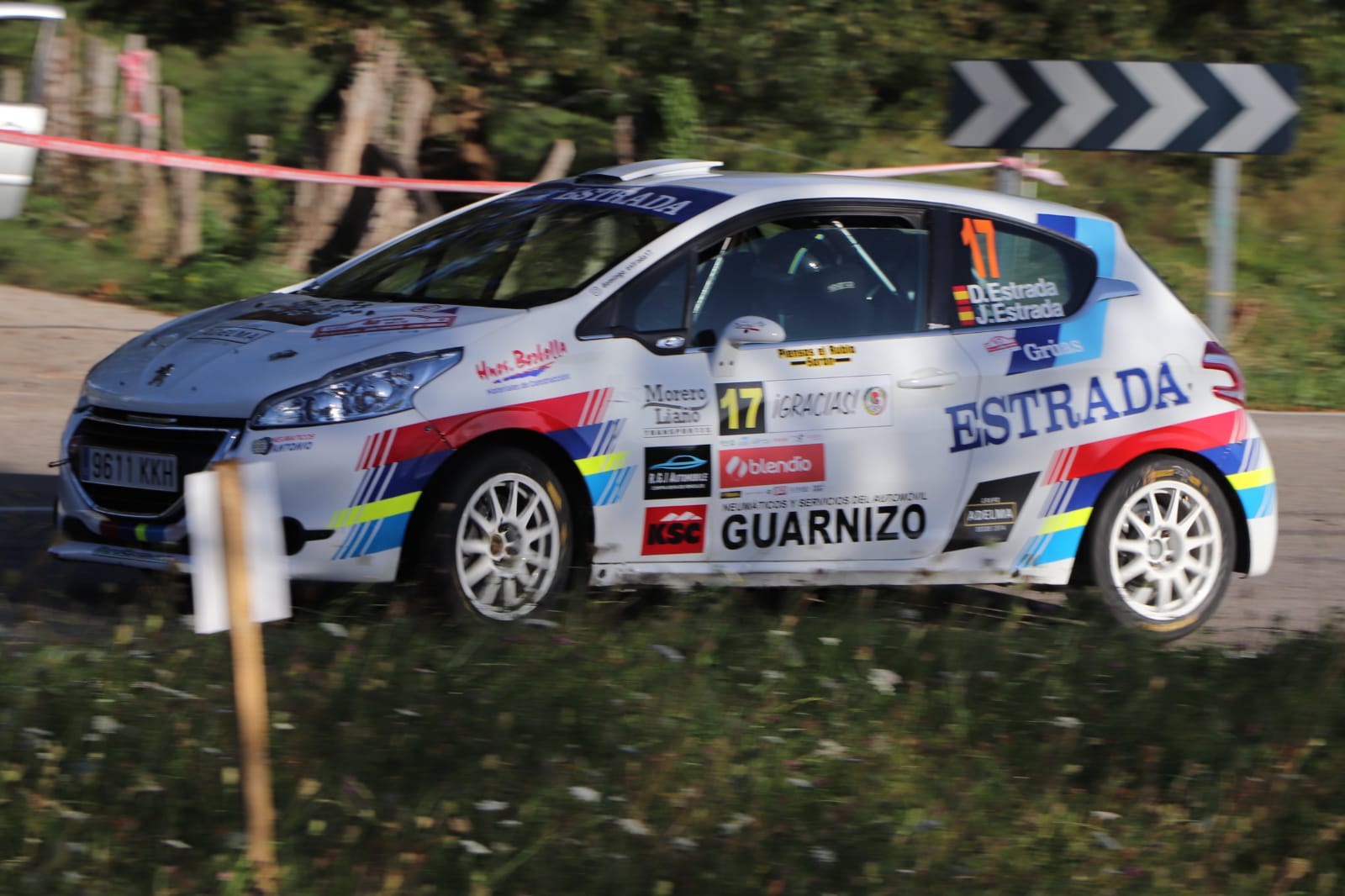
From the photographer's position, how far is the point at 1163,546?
6.92 metres

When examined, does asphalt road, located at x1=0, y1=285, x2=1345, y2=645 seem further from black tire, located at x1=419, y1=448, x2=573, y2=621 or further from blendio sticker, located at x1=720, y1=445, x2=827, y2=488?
blendio sticker, located at x1=720, y1=445, x2=827, y2=488

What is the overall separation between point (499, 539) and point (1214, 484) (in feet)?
9.63

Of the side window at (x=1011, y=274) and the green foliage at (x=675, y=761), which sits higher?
the side window at (x=1011, y=274)

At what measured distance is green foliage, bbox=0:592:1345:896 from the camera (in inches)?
161

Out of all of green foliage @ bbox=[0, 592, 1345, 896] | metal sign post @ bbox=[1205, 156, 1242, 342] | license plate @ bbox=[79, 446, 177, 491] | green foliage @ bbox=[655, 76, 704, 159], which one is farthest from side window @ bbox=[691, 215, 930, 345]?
green foliage @ bbox=[655, 76, 704, 159]

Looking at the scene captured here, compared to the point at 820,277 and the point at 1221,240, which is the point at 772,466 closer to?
the point at 820,277

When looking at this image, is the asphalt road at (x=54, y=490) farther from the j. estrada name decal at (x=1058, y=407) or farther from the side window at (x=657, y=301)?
the side window at (x=657, y=301)

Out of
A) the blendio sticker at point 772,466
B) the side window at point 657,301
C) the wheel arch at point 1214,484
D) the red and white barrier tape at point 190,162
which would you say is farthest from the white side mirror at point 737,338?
the red and white barrier tape at point 190,162

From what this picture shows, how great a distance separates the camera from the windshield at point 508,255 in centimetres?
632

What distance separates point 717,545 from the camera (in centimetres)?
618

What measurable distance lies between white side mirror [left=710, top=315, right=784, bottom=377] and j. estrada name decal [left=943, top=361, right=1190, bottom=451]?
77cm

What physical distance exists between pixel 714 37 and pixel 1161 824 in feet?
34.3

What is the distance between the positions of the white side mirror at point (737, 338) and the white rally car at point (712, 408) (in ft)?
0.05

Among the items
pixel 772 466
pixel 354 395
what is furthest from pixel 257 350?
pixel 772 466
